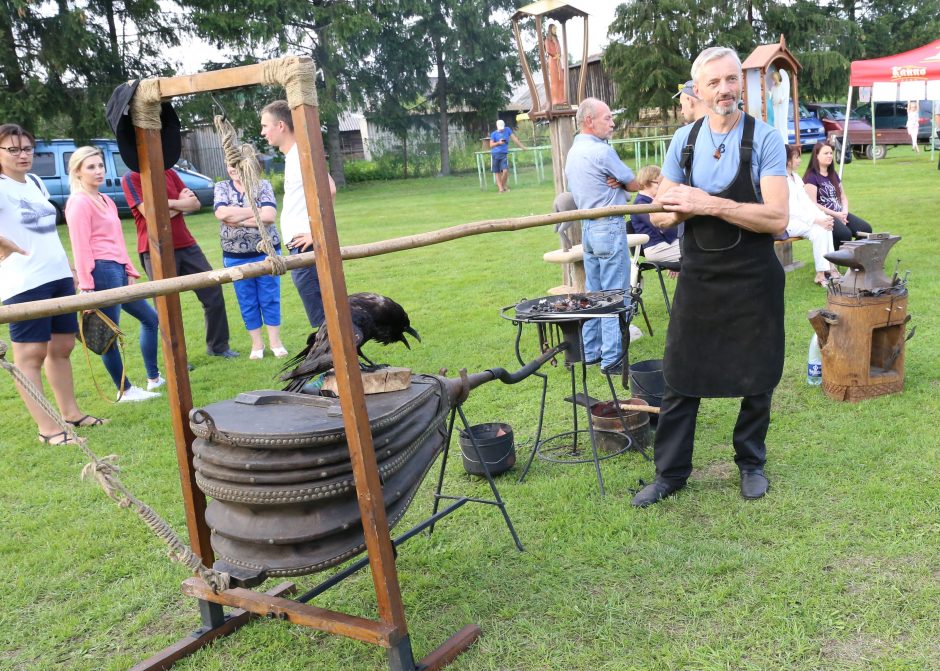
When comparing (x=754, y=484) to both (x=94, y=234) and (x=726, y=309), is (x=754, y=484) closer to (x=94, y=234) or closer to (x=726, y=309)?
(x=726, y=309)

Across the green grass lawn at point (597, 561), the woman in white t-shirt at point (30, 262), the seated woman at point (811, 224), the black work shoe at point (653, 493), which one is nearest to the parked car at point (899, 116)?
the seated woman at point (811, 224)

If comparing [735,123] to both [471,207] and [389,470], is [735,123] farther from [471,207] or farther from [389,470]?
[471,207]

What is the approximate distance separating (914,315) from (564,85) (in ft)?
11.3

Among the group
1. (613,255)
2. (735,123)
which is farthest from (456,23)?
(735,123)

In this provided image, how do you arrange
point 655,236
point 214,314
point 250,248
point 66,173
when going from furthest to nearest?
point 66,173, point 655,236, point 214,314, point 250,248

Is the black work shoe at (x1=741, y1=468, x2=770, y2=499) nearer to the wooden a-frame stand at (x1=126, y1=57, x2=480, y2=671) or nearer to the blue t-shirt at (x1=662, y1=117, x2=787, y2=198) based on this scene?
the blue t-shirt at (x1=662, y1=117, x2=787, y2=198)

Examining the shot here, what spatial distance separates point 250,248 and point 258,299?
0.48 metres

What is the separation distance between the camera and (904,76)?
11.1m

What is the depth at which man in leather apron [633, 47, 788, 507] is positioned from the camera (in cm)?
336

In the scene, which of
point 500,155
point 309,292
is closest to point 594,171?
point 309,292

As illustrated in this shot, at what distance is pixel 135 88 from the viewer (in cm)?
259

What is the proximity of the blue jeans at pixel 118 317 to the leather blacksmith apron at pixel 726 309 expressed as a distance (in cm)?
389

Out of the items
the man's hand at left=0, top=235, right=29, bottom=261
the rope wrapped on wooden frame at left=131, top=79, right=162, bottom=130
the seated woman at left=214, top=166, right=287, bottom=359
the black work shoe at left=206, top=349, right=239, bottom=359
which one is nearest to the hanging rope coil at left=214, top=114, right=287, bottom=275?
the rope wrapped on wooden frame at left=131, top=79, right=162, bottom=130

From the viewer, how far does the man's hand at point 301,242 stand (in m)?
4.98
